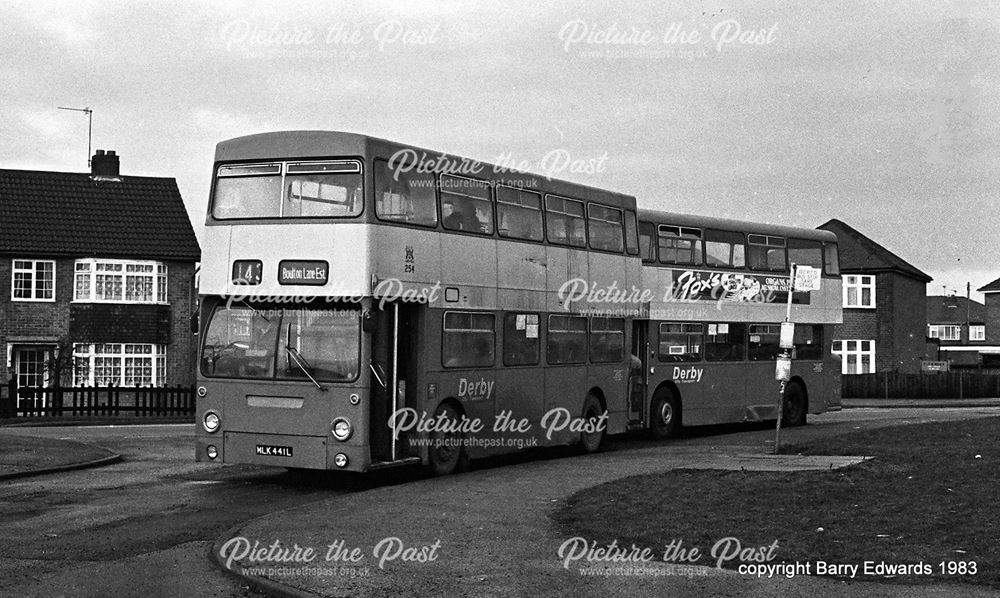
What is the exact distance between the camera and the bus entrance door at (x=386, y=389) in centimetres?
1642

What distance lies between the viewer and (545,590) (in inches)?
364

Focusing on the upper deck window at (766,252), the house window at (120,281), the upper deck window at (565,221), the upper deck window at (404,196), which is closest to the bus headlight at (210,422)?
the upper deck window at (404,196)

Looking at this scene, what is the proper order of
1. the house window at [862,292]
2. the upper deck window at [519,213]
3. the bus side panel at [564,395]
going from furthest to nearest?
the house window at [862,292] < the bus side panel at [564,395] < the upper deck window at [519,213]

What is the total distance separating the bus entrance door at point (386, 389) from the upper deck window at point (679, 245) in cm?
989

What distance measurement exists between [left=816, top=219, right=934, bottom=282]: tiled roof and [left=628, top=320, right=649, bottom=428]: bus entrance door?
1798 inches

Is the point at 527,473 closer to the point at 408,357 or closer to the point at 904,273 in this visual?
the point at 408,357

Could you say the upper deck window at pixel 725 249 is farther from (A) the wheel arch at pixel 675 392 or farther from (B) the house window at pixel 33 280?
(B) the house window at pixel 33 280

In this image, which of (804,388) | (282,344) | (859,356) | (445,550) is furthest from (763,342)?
(859,356)

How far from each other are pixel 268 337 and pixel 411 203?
261 centimetres

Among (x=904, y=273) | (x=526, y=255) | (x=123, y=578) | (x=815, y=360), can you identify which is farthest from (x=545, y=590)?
(x=904, y=273)

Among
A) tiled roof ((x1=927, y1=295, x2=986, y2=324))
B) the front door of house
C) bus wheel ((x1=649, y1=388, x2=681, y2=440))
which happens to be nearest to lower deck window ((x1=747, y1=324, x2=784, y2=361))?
bus wheel ((x1=649, y1=388, x2=681, y2=440))

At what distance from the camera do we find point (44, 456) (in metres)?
20.4

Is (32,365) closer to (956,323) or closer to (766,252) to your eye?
(766,252)

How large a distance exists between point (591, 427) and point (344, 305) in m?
7.63
